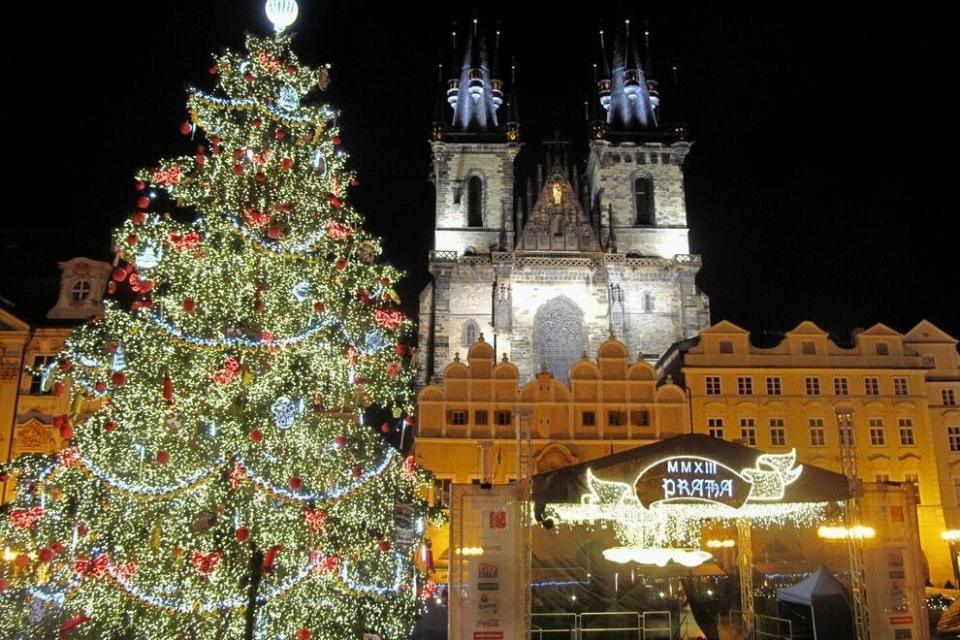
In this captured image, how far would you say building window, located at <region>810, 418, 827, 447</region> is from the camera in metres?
32.8

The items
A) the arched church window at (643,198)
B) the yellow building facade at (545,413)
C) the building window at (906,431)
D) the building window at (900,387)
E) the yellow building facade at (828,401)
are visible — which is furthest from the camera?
the arched church window at (643,198)

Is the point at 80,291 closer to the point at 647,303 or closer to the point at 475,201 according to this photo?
the point at 475,201

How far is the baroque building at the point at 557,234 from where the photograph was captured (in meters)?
42.9

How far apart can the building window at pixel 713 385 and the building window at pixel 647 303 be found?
1074cm

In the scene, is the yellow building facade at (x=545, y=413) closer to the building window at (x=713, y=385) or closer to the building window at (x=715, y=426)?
the building window at (x=715, y=426)

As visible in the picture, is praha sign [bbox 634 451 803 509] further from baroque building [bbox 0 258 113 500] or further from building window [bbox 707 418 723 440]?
baroque building [bbox 0 258 113 500]

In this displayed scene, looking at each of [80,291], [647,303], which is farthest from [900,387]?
[80,291]

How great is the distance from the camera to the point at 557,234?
4572 centimetres

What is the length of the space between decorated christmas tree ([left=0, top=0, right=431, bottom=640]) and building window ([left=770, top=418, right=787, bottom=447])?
22838 mm

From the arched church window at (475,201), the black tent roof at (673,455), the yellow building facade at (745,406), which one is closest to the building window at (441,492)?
the yellow building facade at (745,406)

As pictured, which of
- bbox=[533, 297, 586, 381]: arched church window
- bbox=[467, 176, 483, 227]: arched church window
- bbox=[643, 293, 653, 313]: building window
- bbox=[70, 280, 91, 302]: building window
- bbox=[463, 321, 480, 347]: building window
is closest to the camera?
bbox=[70, 280, 91, 302]: building window

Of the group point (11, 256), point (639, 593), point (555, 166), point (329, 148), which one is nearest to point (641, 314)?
point (555, 166)

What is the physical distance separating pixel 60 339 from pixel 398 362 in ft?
66.1

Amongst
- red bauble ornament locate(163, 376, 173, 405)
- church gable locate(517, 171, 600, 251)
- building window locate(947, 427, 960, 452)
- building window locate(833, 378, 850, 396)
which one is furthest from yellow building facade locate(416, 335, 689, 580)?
red bauble ornament locate(163, 376, 173, 405)
